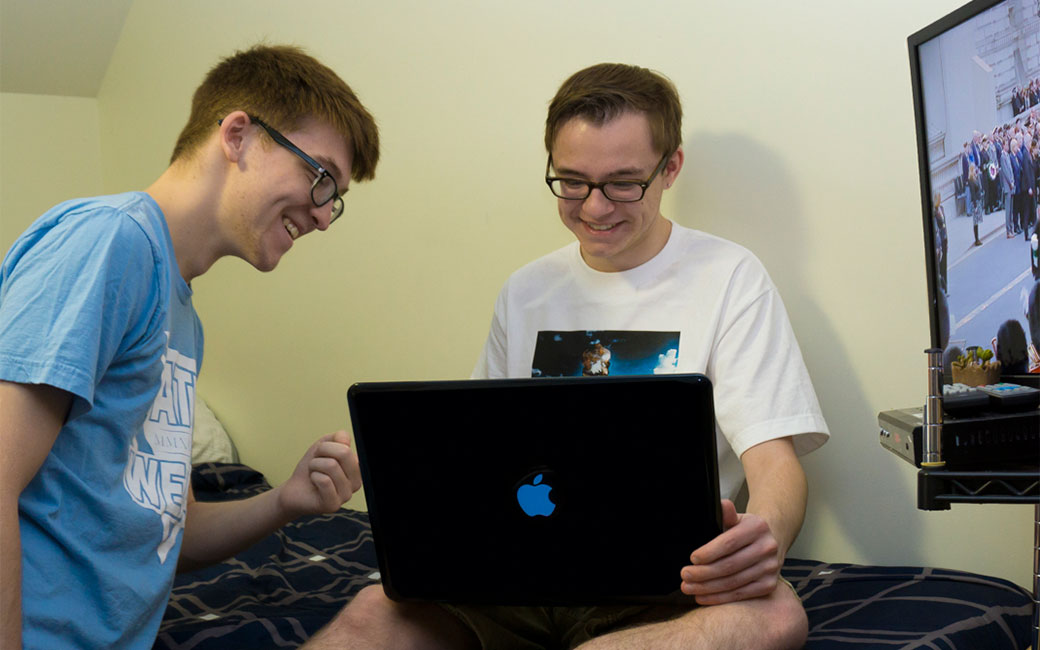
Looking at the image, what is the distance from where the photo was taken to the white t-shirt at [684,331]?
1.53m

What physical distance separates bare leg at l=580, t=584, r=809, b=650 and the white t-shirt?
363mm

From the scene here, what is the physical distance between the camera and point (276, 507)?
153 centimetres

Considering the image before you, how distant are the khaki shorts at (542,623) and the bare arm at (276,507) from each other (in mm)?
262

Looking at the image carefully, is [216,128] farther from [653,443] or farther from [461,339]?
[461,339]

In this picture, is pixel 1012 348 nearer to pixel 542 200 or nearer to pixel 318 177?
pixel 318 177

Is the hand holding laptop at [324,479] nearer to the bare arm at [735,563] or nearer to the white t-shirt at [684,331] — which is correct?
the white t-shirt at [684,331]

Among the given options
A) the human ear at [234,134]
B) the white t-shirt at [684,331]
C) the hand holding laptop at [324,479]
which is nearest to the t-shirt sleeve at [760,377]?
the white t-shirt at [684,331]

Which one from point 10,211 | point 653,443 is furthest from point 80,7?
point 653,443

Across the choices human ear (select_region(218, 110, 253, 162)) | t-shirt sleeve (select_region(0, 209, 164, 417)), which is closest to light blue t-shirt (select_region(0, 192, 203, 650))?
t-shirt sleeve (select_region(0, 209, 164, 417))

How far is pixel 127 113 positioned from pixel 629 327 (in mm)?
2442

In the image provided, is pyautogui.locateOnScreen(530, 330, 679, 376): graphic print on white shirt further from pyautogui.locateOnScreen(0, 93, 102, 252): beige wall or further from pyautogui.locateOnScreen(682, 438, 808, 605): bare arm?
pyautogui.locateOnScreen(0, 93, 102, 252): beige wall

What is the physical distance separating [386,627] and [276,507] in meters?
0.35

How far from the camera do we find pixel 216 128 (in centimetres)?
140

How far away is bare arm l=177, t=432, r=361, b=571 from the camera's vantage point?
146 centimetres
